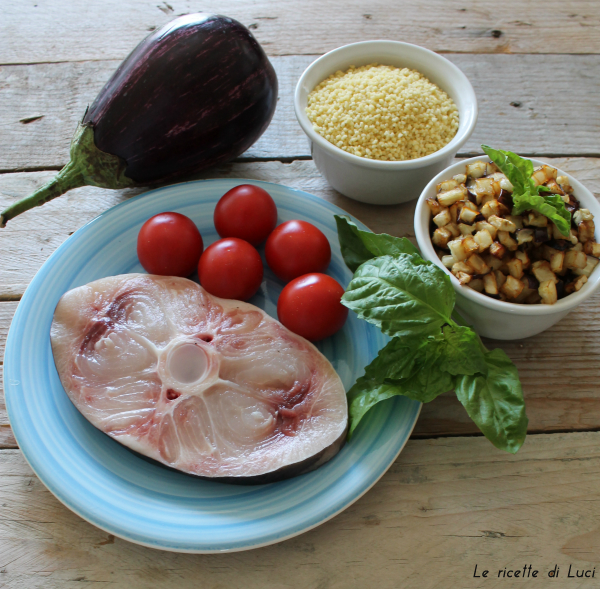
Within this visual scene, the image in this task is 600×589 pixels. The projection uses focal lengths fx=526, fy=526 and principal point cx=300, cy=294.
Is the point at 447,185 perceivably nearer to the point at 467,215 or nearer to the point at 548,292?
the point at 467,215

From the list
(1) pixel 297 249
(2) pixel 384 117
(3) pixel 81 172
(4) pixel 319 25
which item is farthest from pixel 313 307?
(4) pixel 319 25

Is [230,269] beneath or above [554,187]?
beneath

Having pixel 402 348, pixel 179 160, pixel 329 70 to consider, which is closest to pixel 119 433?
pixel 402 348

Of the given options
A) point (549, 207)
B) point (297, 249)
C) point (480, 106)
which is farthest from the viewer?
point (480, 106)

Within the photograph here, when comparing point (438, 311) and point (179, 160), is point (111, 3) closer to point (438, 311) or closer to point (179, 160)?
point (179, 160)

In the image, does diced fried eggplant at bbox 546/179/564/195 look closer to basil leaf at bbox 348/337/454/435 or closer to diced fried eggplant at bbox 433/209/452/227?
diced fried eggplant at bbox 433/209/452/227

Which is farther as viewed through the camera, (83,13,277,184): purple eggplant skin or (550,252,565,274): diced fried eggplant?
(83,13,277,184): purple eggplant skin

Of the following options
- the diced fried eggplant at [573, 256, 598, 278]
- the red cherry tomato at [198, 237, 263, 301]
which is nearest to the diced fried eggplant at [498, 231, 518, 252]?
the diced fried eggplant at [573, 256, 598, 278]

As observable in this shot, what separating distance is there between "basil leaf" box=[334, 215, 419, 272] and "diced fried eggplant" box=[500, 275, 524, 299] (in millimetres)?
160

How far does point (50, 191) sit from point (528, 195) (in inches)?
36.8

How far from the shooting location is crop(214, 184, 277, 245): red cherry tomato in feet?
3.45

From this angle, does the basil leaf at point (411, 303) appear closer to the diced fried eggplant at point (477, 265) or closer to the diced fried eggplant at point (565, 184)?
the diced fried eggplant at point (477, 265)

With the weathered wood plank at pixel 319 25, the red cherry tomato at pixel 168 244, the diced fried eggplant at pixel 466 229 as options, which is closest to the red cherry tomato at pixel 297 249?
the red cherry tomato at pixel 168 244

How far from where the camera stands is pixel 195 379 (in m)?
0.95
